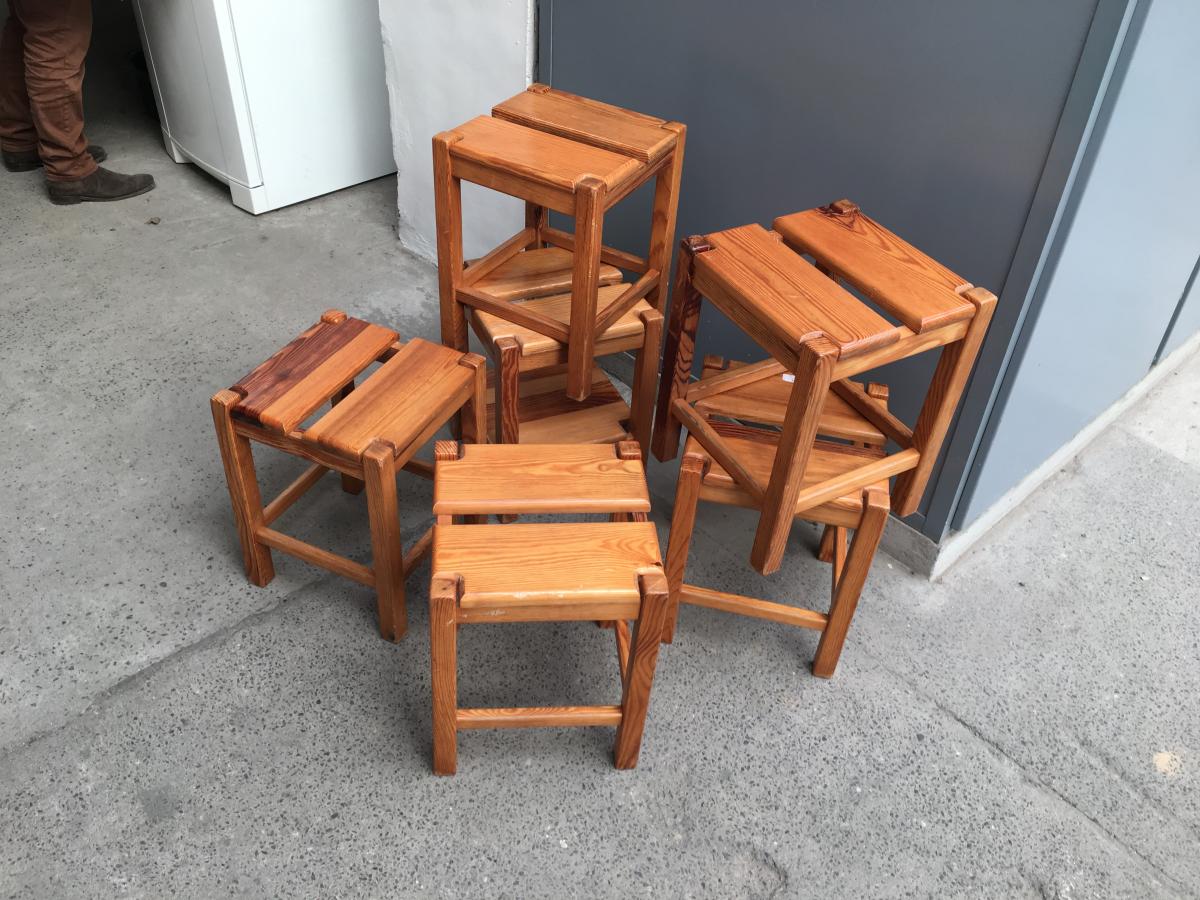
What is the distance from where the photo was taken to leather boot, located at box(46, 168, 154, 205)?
3.78m

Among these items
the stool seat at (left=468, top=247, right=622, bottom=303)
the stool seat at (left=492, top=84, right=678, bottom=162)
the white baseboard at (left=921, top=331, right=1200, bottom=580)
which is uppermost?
the stool seat at (left=492, top=84, right=678, bottom=162)

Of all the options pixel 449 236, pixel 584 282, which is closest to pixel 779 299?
pixel 584 282

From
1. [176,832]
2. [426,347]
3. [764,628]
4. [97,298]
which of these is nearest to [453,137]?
[426,347]

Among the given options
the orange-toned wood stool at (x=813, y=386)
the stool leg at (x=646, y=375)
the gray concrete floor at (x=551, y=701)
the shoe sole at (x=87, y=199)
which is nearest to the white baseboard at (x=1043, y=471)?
the gray concrete floor at (x=551, y=701)

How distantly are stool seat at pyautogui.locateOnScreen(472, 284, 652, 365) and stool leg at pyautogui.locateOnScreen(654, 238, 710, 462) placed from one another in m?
0.20

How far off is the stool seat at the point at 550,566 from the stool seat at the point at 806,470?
0.75 ft

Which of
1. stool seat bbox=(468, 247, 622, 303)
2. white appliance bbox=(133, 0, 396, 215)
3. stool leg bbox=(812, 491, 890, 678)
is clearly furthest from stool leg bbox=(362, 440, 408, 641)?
white appliance bbox=(133, 0, 396, 215)

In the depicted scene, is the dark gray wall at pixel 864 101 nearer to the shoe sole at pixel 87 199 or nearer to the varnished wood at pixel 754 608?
the varnished wood at pixel 754 608

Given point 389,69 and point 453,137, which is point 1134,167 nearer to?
point 453,137

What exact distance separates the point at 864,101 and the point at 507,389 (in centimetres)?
103

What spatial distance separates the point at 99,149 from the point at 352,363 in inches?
105

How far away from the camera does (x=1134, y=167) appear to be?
6.72 ft

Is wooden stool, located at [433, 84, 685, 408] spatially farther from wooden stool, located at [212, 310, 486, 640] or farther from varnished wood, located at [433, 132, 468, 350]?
wooden stool, located at [212, 310, 486, 640]

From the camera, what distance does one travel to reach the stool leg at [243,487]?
6.68 feet
